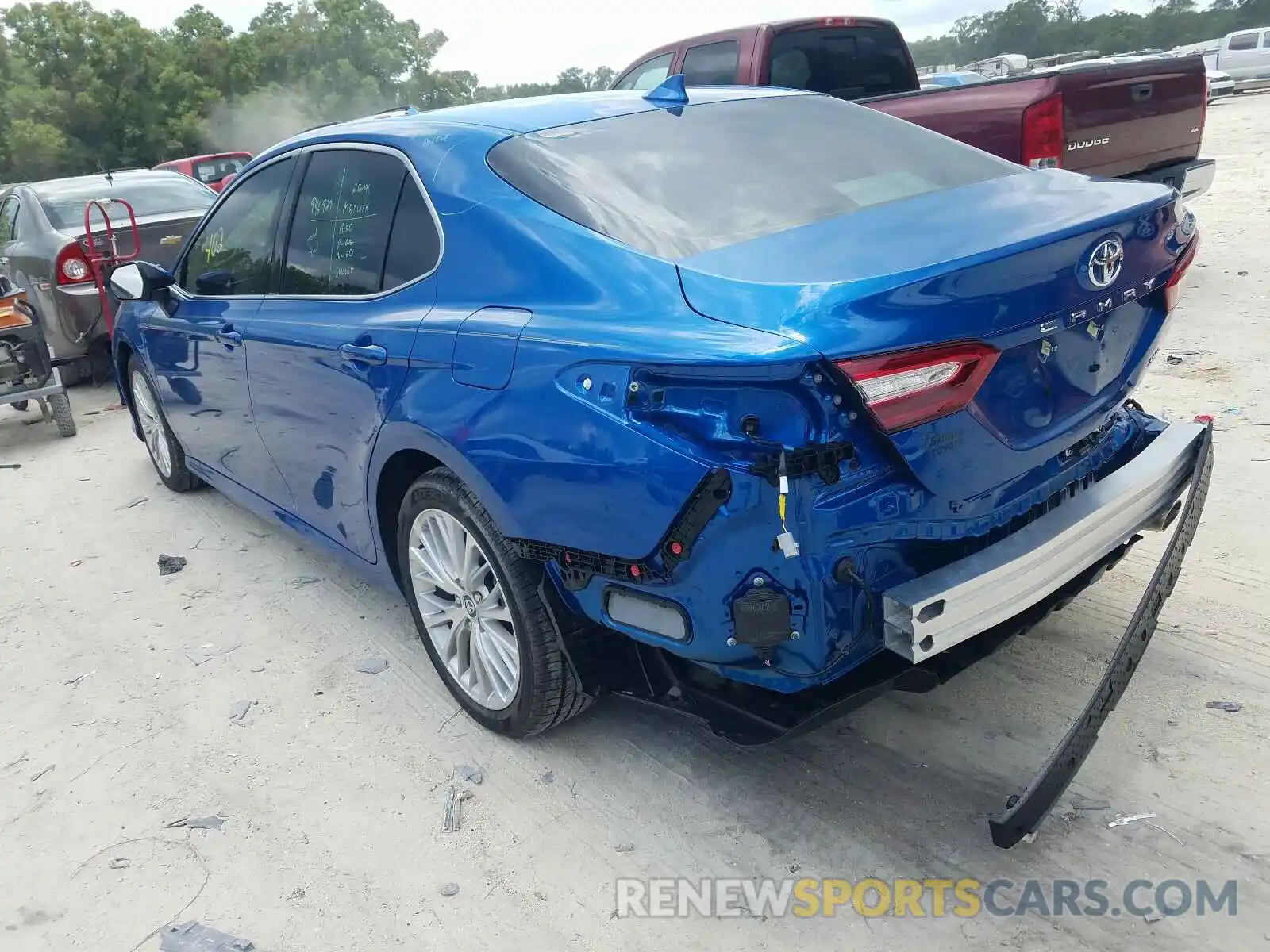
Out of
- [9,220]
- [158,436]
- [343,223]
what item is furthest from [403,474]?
[9,220]

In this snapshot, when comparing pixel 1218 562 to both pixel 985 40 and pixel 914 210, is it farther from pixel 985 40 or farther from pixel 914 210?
pixel 985 40

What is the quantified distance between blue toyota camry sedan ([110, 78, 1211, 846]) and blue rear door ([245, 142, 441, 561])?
0.02 meters

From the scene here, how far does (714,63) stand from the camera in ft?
24.9

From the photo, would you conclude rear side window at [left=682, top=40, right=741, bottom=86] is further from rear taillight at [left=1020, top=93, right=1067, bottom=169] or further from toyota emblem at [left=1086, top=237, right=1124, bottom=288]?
toyota emblem at [left=1086, top=237, right=1124, bottom=288]

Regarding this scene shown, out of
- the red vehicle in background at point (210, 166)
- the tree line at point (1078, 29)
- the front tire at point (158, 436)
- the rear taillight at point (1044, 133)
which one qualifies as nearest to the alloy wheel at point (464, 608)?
the front tire at point (158, 436)

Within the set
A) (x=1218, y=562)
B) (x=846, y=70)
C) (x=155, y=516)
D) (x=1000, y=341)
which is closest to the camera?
(x=1000, y=341)

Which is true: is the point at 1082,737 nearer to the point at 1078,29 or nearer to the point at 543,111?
the point at 543,111

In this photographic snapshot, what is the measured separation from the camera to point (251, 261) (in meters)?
4.14

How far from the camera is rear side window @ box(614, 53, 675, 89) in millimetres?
8109

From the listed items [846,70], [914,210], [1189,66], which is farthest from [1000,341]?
[846,70]

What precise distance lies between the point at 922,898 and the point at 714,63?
655 centimetres

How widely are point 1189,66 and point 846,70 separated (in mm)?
2336

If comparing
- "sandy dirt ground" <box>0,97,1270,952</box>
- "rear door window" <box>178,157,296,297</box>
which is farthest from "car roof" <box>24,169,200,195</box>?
"sandy dirt ground" <box>0,97,1270,952</box>

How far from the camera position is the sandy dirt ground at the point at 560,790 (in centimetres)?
252
